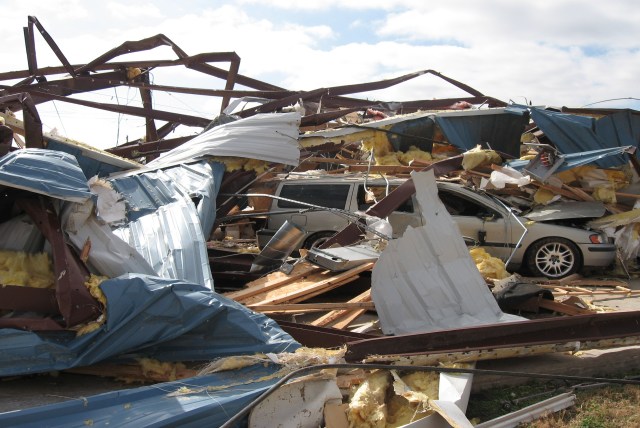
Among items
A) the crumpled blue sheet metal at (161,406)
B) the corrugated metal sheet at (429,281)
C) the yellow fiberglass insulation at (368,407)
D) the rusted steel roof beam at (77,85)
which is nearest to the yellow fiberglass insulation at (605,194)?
the corrugated metal sheet at (429,281)

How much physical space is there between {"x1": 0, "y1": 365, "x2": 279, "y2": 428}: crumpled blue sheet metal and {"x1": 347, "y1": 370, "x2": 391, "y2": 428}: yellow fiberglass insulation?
26.4 inches

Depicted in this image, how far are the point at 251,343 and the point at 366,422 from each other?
4.07 ft

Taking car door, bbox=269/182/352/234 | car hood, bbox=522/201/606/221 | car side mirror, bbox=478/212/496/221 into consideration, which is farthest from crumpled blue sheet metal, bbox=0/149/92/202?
car hood, bbox=522/201/606/221

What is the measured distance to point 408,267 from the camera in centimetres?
673

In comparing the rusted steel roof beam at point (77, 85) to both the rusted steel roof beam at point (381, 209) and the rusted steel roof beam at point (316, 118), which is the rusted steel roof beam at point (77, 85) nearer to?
the rusted steel roof beam at point (316, 118)

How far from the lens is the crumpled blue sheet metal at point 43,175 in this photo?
5.20 metres

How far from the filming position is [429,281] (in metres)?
6.80

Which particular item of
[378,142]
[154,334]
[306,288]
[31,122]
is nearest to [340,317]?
[306,288]

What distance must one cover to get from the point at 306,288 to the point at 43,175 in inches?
A: 126

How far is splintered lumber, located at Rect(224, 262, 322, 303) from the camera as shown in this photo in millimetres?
7117

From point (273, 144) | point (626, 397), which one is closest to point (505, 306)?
point (626, 397)

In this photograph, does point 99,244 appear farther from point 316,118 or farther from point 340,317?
point 316,118

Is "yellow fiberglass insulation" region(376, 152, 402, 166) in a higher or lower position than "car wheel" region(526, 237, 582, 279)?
higher

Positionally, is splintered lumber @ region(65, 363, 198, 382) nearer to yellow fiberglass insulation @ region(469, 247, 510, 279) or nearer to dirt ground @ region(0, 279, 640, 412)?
dirt ground @ region(0, 279, 640, 412)
